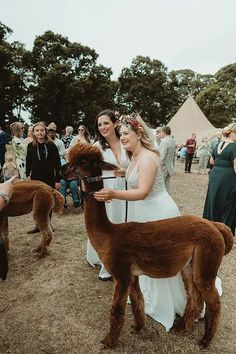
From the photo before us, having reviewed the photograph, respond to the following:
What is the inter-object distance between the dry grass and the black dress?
1322 mm

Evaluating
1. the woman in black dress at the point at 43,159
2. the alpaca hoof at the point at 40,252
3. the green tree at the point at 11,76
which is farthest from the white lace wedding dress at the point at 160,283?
the green tree at the point at 11,76

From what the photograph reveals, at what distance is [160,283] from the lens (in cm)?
355

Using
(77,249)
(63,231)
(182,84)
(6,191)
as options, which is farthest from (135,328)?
(182,84)

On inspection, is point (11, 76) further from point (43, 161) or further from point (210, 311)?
point (210, 311)

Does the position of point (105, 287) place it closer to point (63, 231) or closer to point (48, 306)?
point (48, 306)

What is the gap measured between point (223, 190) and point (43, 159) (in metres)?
3.55

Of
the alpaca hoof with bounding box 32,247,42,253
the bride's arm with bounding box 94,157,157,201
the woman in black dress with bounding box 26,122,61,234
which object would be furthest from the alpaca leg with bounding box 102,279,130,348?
the woman in black dress with bounding box 26,122,61,234

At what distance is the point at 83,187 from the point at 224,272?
11.4ft

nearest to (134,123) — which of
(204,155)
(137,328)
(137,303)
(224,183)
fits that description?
(137,303)

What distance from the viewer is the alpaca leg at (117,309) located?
2914 millimetres

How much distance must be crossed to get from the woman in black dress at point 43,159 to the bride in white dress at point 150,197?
10.1 ft

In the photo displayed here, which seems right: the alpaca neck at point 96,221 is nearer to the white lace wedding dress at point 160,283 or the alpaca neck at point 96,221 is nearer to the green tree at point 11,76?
the white lace wedding dress at point 160,283

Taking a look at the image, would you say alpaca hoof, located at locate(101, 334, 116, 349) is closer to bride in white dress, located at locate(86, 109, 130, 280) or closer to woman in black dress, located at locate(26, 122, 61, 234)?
bride in white dress, located at locate(86, 109, 130, 280)

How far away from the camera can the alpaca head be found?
9.09ft
